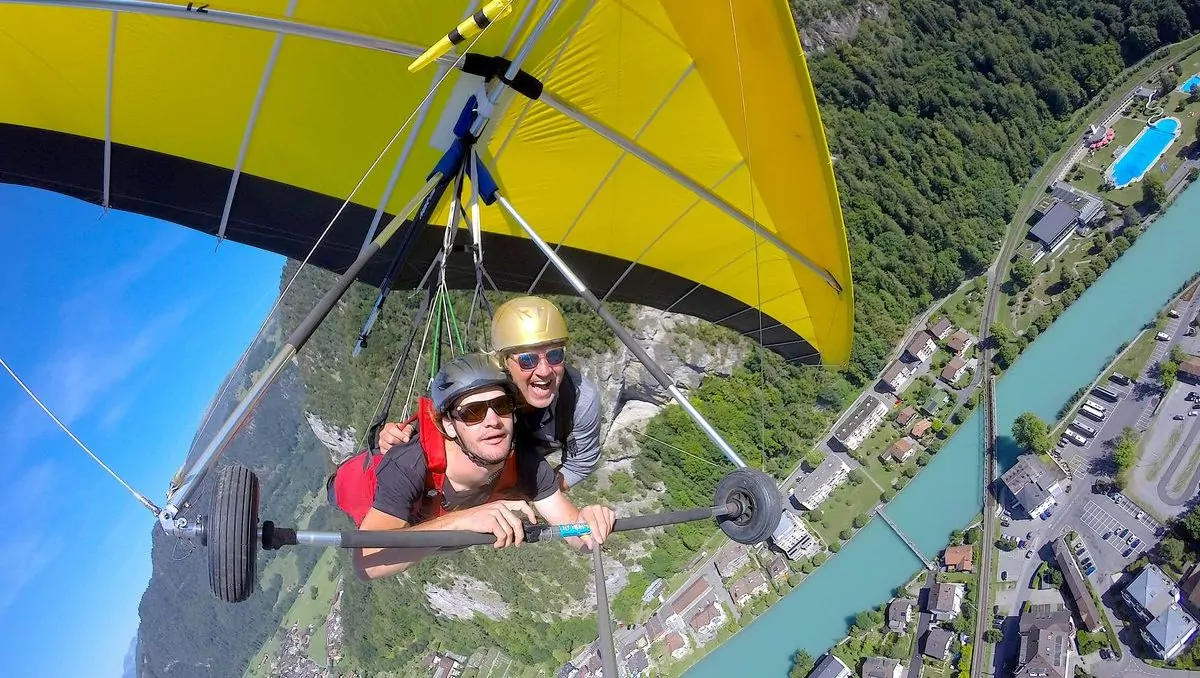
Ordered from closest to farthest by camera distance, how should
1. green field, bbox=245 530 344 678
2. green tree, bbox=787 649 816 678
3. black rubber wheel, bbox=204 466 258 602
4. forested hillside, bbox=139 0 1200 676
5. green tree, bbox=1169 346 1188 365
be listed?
black rubber wheel, bbox=204 466 258 602 → green tree, bbox=1169 346 1188 365 → green tree, bbox=787 649 816 678 → forested hillside, bbox=139 0 1200 676 → green field, bbox=245 530 344 678

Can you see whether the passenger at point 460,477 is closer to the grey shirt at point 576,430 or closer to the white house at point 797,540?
the grey shirt at point 576,430

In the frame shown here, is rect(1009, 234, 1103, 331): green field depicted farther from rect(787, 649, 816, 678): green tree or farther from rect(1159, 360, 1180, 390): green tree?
rect(787, 649, 816, 678): green tree

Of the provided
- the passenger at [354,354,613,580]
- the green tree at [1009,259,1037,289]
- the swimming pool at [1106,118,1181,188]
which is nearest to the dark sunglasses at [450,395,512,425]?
the passenger at [354,354,613,580]

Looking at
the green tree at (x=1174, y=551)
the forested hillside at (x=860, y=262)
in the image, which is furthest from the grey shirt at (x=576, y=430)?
the green tree at (x=1174, y=551)

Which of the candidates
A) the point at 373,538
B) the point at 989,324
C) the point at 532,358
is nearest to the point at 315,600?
the point at 989,324

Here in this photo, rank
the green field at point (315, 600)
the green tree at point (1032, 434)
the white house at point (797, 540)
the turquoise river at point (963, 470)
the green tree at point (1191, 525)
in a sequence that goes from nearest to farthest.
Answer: the green tree at point (1191, 525), the green tree at point (1032, 434), the turquoise river at point (963, 470), the white house at point (797, 540), the green field at point (315, 600)

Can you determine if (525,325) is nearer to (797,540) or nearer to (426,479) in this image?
(426,479)

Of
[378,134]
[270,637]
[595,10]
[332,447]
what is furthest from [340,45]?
[270,637]
